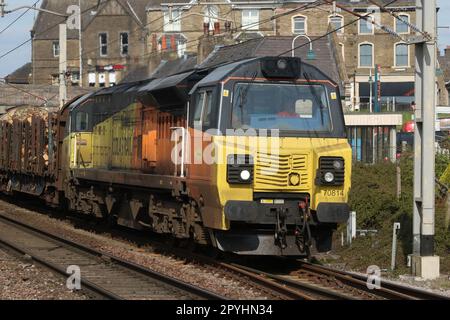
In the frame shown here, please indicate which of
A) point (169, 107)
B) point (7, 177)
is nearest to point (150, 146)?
point (169, 107)

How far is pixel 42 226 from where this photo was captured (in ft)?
70.2

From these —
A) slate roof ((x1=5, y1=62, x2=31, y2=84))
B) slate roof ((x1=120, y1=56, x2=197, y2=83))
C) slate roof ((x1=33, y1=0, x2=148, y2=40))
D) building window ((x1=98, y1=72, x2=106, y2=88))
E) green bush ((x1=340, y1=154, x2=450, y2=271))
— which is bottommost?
green bush ((x1=340, y1=154, x2=450, y2=271))

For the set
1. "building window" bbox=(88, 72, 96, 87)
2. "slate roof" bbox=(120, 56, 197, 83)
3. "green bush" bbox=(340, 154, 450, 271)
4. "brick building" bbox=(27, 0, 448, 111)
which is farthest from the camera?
"building window" bbox=(88, 72, 96, 87)

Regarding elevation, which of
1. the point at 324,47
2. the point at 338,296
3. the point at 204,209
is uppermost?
the point at 324,47

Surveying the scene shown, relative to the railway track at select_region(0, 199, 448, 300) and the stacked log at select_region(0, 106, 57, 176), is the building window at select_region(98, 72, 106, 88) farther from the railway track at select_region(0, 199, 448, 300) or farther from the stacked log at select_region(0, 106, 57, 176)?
the railway track at select_region(0, 199, 448, 300)

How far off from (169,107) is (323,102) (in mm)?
3122

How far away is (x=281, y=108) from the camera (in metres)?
12.8

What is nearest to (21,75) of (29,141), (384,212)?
(29,141)

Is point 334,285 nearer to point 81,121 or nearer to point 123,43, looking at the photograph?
point 81,121

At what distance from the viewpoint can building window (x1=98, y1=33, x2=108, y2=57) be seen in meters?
80.8

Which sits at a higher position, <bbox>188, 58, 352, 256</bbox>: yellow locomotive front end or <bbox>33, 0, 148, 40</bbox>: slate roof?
<bbox>33, 0, 148, 40</bbox>: slate roof

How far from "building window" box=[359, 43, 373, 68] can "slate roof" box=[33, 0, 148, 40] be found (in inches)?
981

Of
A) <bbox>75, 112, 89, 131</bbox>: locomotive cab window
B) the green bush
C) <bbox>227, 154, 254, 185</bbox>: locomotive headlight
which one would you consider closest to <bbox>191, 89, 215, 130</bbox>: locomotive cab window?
<bbox>227, 154, 254, 185</bbox>: locomotive headlight
